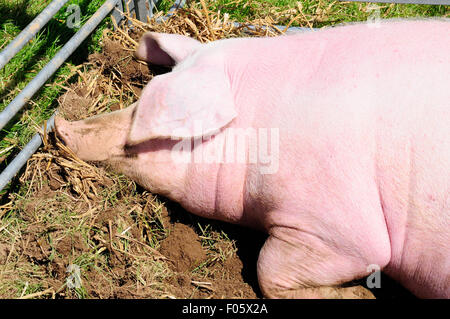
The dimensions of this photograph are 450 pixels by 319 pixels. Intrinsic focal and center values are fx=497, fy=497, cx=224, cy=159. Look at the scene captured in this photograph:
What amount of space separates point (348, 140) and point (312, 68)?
398 mm

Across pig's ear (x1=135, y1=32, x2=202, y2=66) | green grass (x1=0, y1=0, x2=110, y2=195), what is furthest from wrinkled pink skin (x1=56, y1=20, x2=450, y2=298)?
green grass (x1=0, y1=0, x2=110, y2=195)

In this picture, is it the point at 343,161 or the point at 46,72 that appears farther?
the point at 46,72

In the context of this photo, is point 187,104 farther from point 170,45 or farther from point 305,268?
point 305,268

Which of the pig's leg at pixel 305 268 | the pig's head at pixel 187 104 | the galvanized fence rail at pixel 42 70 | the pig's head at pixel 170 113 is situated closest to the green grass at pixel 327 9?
the galvanized fence rail at pixel 42 70

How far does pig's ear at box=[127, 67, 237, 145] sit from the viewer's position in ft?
7.60

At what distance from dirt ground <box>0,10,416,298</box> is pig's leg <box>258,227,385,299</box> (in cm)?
18

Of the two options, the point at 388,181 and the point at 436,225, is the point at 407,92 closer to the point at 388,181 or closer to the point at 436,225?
the point at 388,181

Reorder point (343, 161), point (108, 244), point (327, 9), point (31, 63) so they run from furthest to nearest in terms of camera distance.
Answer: point (327, 9), point (31, 63), point (108, 244), point (343, 161)

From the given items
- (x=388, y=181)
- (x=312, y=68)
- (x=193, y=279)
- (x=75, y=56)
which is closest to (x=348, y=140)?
(x=388, y=181)

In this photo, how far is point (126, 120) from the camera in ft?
8.61

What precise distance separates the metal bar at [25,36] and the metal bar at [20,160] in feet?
1.75

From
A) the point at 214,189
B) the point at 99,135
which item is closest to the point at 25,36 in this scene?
the point at 99,135

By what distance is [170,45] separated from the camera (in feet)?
9.16

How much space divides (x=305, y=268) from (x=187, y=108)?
0.91m
